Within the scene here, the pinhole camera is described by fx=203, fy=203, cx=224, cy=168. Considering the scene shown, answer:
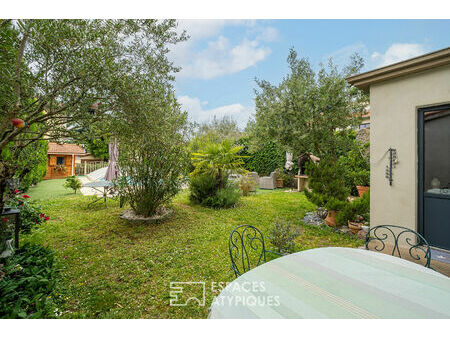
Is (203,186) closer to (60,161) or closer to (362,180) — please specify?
(362,180)

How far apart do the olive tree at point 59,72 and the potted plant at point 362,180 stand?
817 centimetres

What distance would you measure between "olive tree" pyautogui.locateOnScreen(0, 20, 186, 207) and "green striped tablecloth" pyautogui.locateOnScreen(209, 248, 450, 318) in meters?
2.65

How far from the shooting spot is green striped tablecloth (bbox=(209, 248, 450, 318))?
1137mm

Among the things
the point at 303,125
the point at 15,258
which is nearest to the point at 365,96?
the point at 303,125

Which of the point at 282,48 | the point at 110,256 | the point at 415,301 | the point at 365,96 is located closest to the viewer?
the point at 415,301

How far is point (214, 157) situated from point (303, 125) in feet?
11.7

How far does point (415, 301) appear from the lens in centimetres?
122

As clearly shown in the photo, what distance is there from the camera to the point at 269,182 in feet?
38.2

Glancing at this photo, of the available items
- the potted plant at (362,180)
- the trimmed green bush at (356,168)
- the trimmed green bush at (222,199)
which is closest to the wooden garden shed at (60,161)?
the trimmed green bush at (222,199)

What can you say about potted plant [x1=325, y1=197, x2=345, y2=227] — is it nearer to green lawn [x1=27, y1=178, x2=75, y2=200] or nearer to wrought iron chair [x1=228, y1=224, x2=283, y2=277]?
wrought iron chair [x1=228, y1=224, x2=283, y2=277]

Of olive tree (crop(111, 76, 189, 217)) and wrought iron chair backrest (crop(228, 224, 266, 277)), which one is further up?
olive tree (crop(111, 76, 189, 217))

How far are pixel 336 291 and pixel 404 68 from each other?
405cm

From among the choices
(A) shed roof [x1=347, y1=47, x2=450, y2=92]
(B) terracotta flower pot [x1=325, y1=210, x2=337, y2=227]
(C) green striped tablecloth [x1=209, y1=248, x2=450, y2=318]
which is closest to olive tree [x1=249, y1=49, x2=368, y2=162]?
(A) shed roof [x1=347, y1=47, x2=450, y2=92]

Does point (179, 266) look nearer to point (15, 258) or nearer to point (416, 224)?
point (15, 258)
